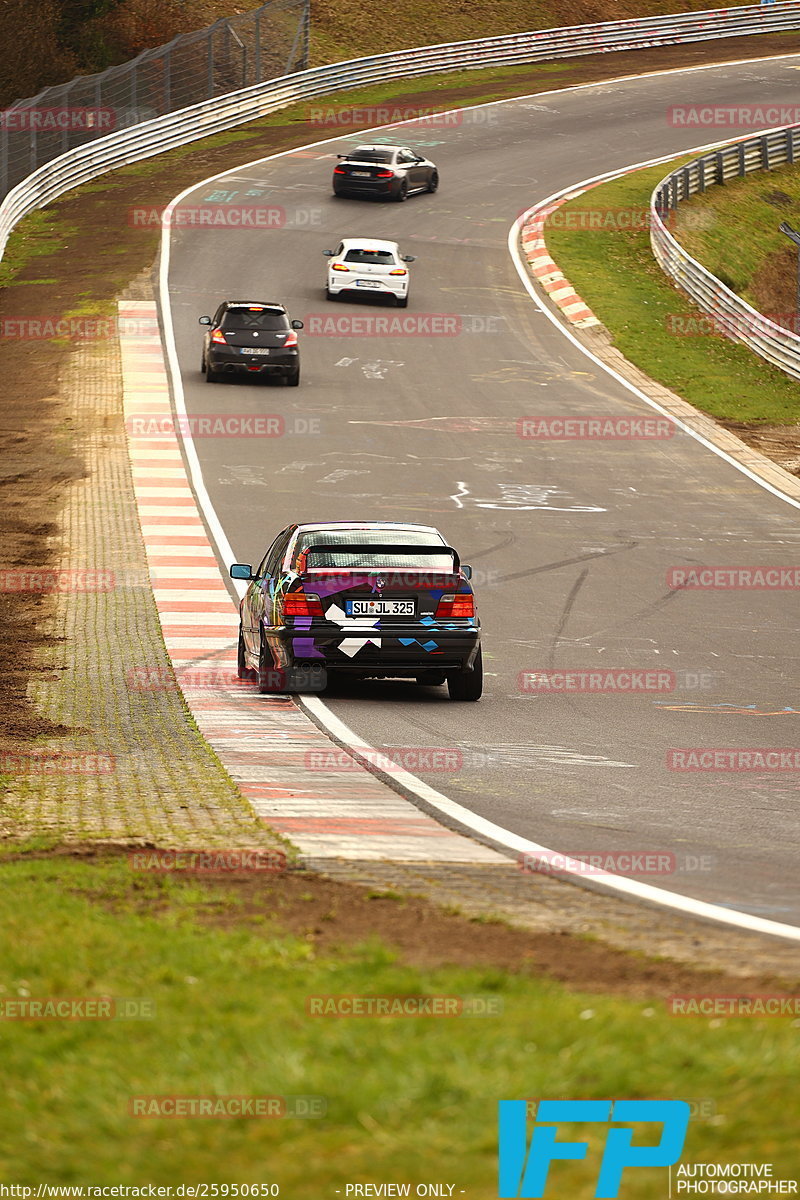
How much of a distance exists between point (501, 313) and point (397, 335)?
3.14m

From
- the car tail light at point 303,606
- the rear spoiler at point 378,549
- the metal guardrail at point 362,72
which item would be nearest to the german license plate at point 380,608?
the car tail light at point 303,606

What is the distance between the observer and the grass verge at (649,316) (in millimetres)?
33875

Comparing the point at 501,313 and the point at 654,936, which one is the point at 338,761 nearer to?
the point at 654,936

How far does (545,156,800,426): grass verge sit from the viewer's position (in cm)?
3388

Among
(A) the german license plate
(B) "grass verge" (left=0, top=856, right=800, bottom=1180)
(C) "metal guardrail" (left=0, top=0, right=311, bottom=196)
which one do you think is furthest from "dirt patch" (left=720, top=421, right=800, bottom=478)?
(B) "grass verge" (left=0, top=856, right=800, bottom=1180)

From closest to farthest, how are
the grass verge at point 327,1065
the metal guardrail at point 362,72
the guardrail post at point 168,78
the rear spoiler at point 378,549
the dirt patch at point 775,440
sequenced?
1. the grass verge at point 327,1065
2. the rear spoiler at point 378,549
3. the dirt patch at point 775,440
4. the metal guardrail at point 362,72
5. the guardrail post at point 168,78

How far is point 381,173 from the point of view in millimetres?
47625

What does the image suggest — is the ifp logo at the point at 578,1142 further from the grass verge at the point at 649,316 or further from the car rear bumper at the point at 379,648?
the grass verge at the point at 649,316

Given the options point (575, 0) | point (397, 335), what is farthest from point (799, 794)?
point (575, 0)

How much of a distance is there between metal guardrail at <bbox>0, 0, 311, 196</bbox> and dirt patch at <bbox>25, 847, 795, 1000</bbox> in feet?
127

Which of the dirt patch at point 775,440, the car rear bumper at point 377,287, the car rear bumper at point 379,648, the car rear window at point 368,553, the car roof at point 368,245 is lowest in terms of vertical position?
the dirt patch at point 775,440

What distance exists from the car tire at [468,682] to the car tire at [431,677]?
7 cm

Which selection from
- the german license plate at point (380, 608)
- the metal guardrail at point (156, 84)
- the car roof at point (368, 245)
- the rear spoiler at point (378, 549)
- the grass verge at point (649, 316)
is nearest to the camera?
the german license plate at point (380, 608)

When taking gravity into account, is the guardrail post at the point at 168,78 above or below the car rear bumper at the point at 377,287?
above
